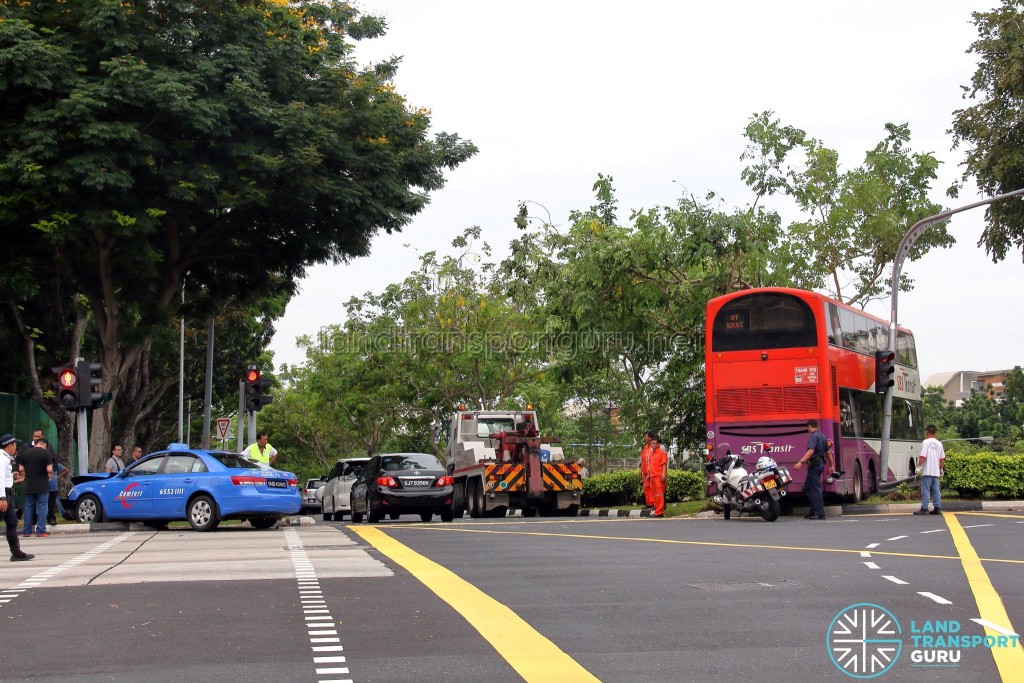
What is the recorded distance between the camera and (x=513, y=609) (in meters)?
9.96

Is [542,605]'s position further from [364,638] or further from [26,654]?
[26,654]

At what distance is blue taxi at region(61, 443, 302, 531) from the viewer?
71.4ft

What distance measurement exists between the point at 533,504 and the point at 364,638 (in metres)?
22.0

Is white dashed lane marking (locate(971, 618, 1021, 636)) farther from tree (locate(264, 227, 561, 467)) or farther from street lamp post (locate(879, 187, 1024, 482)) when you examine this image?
tree (locate(264, 227, 561, 467))

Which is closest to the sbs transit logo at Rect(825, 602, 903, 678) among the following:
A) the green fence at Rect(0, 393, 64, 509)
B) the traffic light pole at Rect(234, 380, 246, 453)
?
the traffic light pole at Rect(234, 380, 246, 453)

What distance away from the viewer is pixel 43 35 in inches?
925

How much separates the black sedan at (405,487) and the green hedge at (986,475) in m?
10.8

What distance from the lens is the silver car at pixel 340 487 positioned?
3047 centimetres

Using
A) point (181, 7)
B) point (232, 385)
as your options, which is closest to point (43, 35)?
point (181, 7)

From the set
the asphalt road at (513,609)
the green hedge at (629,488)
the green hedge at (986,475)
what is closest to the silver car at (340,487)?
the green hedge at (629,488)

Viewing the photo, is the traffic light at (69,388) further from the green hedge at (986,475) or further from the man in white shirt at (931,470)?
the green hedge at (986,475)

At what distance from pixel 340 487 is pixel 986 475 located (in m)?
14.7

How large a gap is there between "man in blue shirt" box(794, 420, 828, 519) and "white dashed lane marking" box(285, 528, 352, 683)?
12297 mm

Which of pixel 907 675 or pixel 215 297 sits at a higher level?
pixel 215 297
